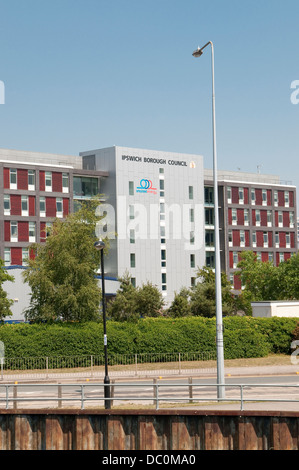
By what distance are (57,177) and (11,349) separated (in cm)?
4540

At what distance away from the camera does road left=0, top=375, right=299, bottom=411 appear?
2403cm

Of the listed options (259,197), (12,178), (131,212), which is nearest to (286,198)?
(259,197)

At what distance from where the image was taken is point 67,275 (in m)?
45.7

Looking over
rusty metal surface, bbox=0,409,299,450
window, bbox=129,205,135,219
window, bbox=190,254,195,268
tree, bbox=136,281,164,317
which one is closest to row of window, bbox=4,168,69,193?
window, bbox=129,205,135,219

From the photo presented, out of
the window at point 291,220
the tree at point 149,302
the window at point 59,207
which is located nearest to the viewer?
the tree at point 149,302

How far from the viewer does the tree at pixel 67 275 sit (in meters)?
45.4

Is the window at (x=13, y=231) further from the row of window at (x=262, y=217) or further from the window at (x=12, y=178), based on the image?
the row of window at (x=262, y=217)

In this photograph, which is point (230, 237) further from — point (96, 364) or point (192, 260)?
point (96, 364)

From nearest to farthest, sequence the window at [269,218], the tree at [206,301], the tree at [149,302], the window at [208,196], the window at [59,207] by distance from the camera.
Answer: the tree at [206,301] → the tree at [149,302] → the window at [59,207] → the window at [208,196] → the window at [269,218]

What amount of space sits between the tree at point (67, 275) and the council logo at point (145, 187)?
41986 mm

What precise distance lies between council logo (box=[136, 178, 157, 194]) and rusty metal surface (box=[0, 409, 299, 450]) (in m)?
66.6

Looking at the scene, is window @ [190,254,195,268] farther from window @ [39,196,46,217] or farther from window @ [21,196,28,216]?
window @ [21,196,28,216]

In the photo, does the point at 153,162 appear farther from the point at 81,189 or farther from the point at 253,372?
the point at 253,372

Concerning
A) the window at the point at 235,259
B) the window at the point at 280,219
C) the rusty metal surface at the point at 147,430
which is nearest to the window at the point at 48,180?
the window at the point at 235,259
